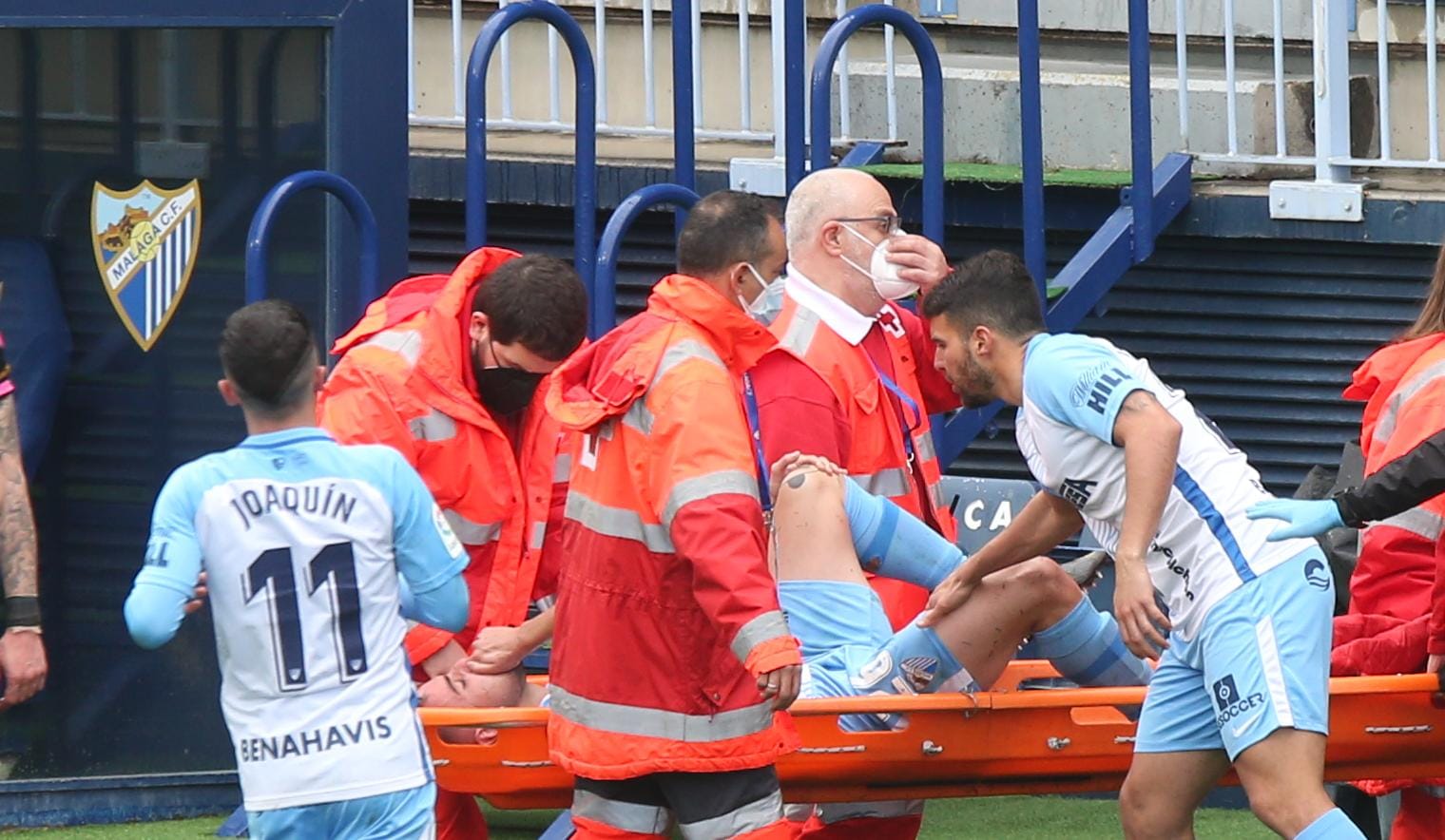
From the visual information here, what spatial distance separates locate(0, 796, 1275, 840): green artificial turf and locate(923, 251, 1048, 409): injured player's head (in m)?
2.16

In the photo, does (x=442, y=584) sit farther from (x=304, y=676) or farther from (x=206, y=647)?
(x=206, y=647)

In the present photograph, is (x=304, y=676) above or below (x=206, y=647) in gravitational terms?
above

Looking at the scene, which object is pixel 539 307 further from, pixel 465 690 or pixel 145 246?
pixel 145 246

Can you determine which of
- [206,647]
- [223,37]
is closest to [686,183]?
[223,37]

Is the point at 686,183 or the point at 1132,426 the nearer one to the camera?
the point at 1132,426

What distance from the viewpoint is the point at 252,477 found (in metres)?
4.16

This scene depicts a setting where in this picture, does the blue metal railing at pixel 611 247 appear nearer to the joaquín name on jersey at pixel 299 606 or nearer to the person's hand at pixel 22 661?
the person's hand at pixel 22 661

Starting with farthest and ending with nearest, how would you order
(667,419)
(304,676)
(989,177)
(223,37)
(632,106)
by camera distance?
(632,106), (989,177), (223,37), (667,419), (304,676)

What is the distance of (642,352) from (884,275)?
1171 mm

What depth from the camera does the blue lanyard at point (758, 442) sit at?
542 cm

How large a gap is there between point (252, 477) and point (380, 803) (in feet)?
1.99

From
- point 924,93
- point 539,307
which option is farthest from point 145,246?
point 924,93

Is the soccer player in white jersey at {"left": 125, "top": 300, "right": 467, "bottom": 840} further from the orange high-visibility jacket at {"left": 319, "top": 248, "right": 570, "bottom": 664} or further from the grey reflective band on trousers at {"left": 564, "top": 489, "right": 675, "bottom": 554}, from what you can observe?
the orange high-visibility jacket at {"left": 319, "top": 248, "right": 570, "bottom": 664}

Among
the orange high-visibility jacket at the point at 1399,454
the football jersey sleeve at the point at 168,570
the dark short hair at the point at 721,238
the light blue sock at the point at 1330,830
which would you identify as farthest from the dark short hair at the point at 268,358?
the orange high-visibility jacket at the point at 1399,454
